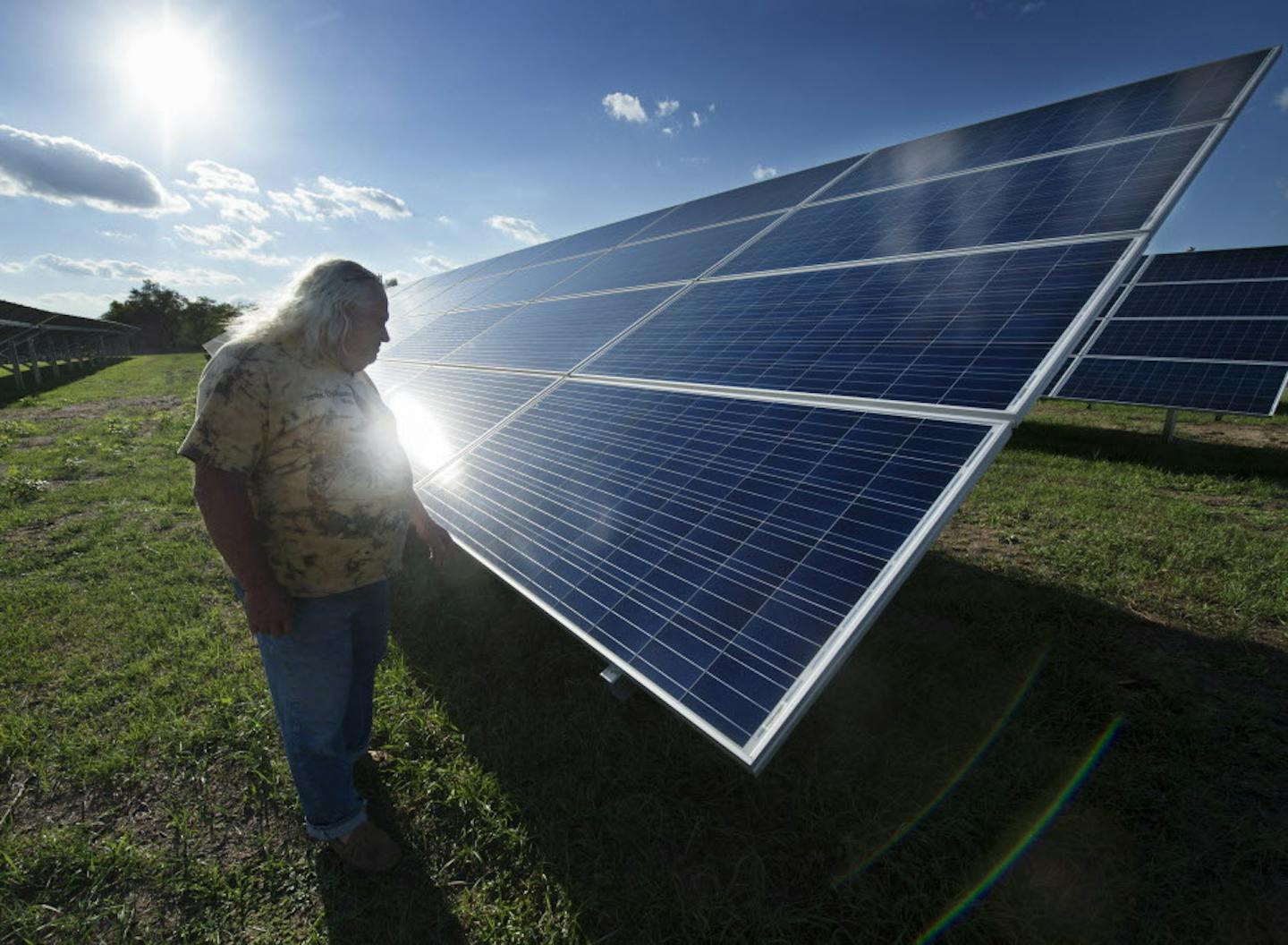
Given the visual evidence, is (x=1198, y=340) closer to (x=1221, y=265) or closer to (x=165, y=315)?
(x=1221, y=265)

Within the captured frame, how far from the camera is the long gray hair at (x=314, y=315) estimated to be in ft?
7.43

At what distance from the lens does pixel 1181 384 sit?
29.7 ft

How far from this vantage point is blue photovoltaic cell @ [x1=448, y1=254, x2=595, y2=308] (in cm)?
930

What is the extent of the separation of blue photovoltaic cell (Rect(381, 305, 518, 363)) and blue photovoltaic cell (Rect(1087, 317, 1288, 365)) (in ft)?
36.7

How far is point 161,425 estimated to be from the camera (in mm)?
12758

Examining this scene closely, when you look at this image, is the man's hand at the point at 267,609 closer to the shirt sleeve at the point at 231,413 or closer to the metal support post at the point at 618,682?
the shirt sleeve at the point at 231,413

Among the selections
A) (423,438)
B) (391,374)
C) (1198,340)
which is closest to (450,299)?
(391,374)


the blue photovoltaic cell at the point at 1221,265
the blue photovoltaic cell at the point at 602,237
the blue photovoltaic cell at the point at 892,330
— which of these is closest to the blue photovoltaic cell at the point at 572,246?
the blue photovoltaic cell at the point at 602,237

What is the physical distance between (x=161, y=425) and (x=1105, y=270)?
16484mm

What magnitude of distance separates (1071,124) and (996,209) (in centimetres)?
186

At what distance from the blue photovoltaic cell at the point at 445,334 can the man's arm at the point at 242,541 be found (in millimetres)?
6095

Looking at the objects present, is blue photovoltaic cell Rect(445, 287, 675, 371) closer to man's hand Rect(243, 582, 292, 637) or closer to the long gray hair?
the long gray hair

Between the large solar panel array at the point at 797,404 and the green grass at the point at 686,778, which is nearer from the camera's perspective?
the large solar panel array at the point at 797,404

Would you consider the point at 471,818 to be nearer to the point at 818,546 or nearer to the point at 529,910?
the point at 529,910
